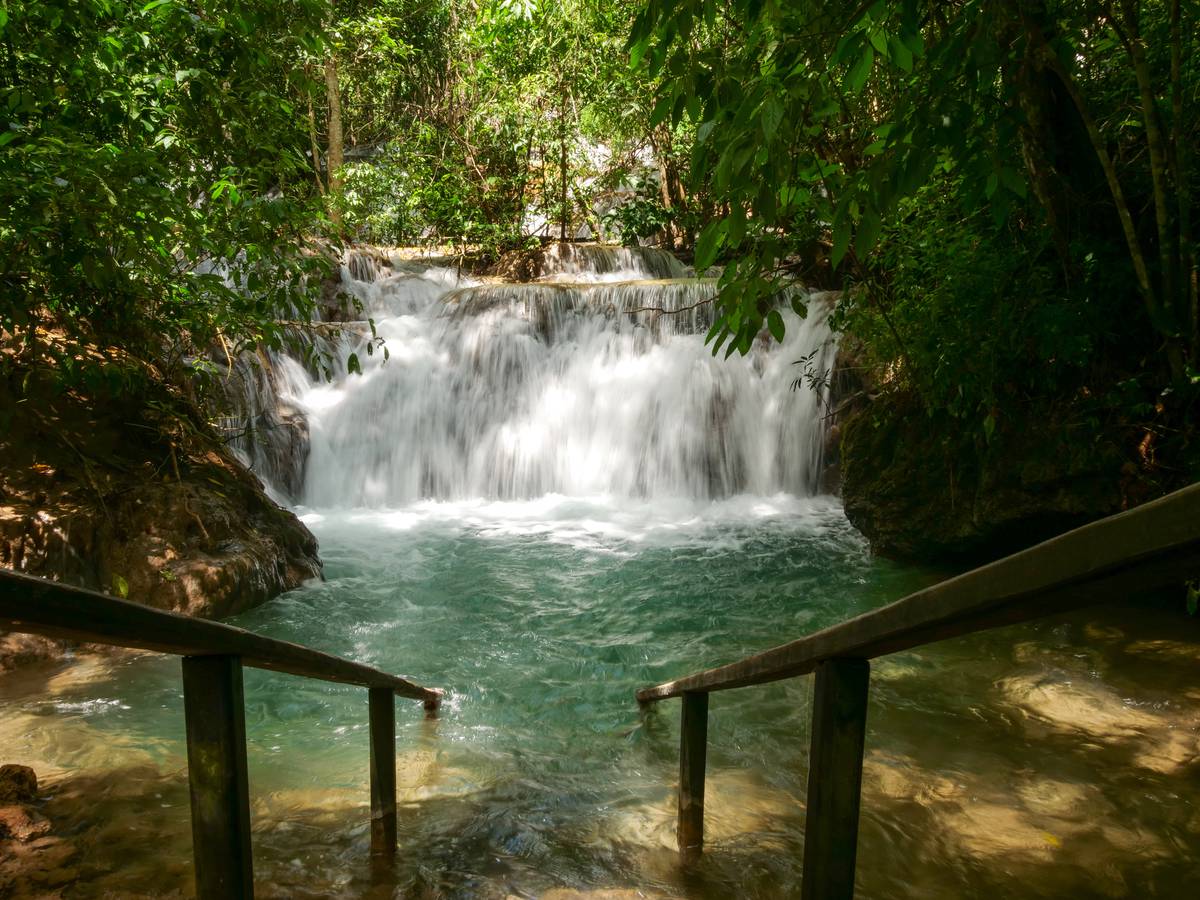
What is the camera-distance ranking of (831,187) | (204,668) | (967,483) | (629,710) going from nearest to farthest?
1. (204,668)
2. (831,187)
3. (629,710)
4. (967,483)

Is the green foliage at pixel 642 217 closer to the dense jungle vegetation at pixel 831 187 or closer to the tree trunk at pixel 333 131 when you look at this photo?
the tree trunk at pixel 333 131

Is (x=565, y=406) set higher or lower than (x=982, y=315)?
lower

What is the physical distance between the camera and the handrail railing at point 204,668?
0.93 meters

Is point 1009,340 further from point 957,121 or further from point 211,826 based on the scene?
point 211,826

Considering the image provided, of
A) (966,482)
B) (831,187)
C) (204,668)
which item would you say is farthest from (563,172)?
(204,668)

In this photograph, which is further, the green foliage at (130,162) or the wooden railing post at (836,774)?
the green foliage at (130,162)

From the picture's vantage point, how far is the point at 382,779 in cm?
263

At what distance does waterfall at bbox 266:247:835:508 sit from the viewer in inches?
411

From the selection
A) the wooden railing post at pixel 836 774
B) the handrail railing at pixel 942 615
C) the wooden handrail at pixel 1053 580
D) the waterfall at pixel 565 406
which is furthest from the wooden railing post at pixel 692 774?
the waterfall at pixel 565 406

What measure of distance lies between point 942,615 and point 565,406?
34.7 feet

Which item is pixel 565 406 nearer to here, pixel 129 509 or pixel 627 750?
pixel 129 509

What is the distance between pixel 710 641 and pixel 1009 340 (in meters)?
2.99

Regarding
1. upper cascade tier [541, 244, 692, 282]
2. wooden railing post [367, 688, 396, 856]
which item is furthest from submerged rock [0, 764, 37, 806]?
upper cascade tier [541, 244, 692, 282]

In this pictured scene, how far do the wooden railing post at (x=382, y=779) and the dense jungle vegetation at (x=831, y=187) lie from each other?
5.76 feet
